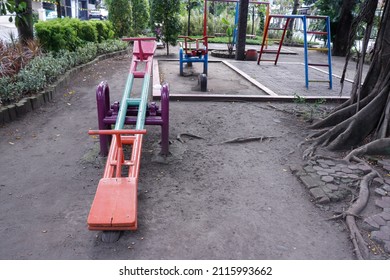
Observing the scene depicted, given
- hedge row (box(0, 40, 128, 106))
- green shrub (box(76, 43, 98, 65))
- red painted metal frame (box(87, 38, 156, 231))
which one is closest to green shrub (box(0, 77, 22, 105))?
hedge row (box(0, 40, 128, 106))

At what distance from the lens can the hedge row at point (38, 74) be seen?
17.8ft

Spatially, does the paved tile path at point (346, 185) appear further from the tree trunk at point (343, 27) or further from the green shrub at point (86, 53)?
the tree trunk at point (343, 27)

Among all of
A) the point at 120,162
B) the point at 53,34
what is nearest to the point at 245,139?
the point at 120,162

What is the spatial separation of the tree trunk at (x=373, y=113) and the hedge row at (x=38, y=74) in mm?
4671

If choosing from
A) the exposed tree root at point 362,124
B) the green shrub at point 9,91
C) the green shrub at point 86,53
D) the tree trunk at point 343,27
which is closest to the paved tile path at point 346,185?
the exposed tree root at point 362,124

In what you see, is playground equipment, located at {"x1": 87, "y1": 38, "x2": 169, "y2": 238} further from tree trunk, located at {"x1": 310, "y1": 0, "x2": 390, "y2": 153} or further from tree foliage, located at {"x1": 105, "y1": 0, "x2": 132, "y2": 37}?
tree foliage, located at {"x1": 105, "y1": 0, "x2": 132, "y2": 37}

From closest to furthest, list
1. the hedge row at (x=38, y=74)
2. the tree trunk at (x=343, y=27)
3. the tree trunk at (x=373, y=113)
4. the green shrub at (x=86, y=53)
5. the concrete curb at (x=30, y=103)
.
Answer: the tree trunk at (x=373, y=113) < the concrete curb at (x=30, y=103) < the hedge row at (x=38, y=74) < the green shrub at (x=86, y=53) < the tree trunk at (x=343, y=27)

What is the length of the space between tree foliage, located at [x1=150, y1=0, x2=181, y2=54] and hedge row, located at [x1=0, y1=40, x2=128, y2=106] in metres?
3.40

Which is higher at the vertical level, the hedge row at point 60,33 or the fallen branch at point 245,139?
the hedge row at point 60,33

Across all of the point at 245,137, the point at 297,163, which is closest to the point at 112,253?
the point at 297,163

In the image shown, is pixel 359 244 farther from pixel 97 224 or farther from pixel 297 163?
pixel 97 224

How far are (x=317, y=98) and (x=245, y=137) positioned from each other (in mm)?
2683

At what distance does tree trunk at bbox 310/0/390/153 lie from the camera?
439cm

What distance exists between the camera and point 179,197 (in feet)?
10.8
